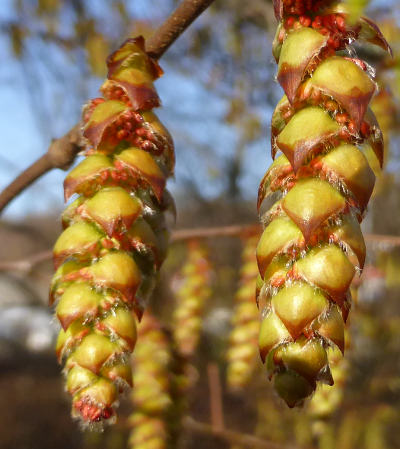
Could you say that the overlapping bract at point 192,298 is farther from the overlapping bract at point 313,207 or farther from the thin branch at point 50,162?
the overlapping bract at point 313,207

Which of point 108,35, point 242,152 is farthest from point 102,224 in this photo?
point 242,152

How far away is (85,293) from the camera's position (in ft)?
2.06

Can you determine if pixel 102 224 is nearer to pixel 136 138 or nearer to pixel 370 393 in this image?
pixel 136 138

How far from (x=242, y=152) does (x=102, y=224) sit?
5.11 meters

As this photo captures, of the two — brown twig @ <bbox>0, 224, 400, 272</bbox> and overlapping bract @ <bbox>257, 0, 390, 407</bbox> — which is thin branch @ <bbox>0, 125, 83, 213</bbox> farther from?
brown twig @ <bbox>0, 224, 400, 272</bbox>

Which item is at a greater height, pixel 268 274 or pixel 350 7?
pixel 350 7

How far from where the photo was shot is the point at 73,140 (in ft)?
2.79

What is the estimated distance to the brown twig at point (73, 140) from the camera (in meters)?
0.73

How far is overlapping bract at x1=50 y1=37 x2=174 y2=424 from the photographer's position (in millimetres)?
617

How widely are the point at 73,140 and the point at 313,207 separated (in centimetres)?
47

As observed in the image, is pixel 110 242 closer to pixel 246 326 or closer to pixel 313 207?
pixel 313 207

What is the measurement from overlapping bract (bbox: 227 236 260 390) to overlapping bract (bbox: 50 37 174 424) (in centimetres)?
123

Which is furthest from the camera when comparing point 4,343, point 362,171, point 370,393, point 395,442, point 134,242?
point 4,343

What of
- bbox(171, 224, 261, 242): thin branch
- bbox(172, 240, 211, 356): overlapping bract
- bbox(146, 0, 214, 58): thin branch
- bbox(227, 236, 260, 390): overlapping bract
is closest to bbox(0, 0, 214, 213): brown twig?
bbox(146, 0, 214, 58): thin branch
